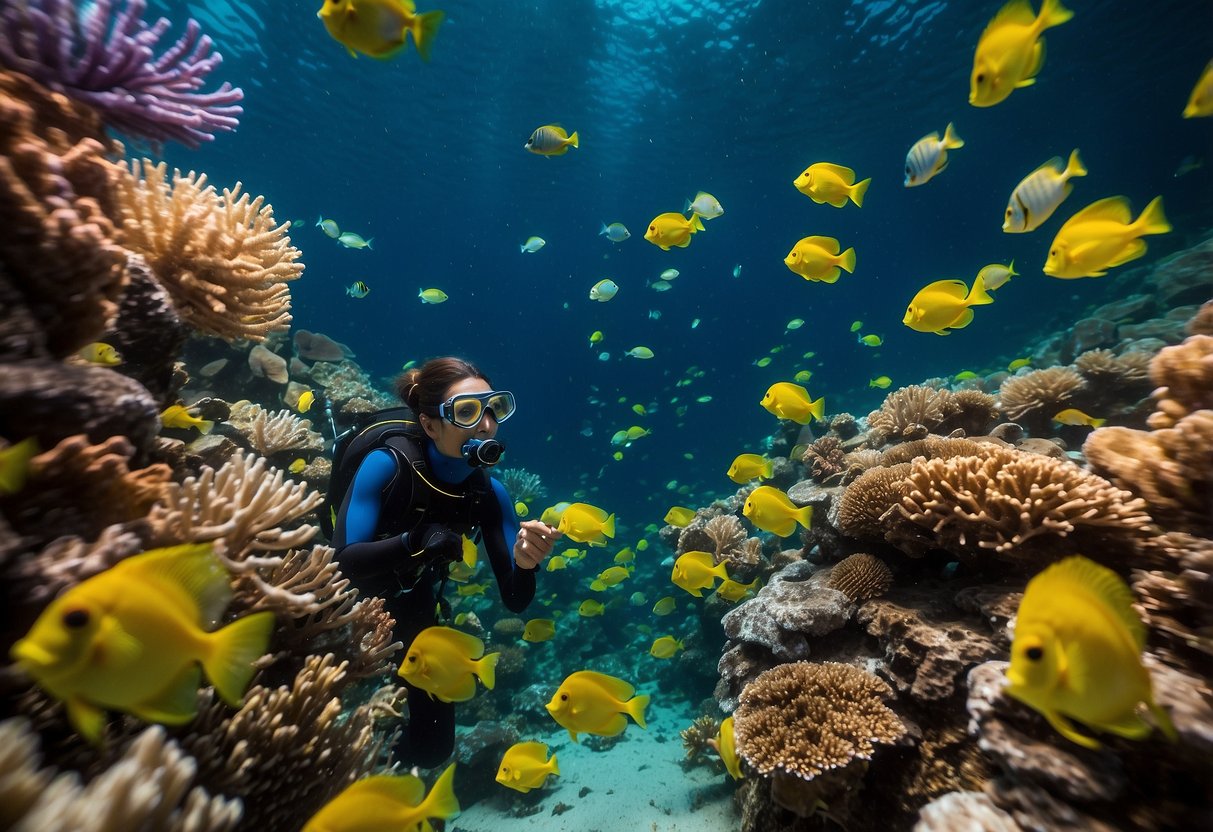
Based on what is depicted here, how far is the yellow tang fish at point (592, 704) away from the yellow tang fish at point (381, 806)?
1.36 metres

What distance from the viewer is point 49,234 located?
177 cm

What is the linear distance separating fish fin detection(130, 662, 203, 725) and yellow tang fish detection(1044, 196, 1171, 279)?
16.2ft

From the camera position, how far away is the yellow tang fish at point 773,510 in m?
5.12

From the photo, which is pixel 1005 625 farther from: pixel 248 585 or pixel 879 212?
pixel 879 212

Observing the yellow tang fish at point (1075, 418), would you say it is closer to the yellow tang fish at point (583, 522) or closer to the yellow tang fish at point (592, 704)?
the yellow tang fish at point (583, 522)

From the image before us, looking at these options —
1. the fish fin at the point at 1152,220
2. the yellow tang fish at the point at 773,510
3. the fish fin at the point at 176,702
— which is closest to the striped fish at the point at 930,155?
the fish fin at the point at 1152,220

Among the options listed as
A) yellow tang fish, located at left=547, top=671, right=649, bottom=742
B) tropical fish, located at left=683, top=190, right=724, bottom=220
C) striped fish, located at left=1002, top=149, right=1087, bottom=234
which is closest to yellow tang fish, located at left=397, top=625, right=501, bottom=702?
yellow tang fish, located at left=547, top=671, right=649, bottom=742

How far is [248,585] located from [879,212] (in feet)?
201

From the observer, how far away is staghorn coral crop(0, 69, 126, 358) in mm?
1716

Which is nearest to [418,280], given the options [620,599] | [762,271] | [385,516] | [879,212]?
[762,271]

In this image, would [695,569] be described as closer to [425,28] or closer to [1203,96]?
[425,28]

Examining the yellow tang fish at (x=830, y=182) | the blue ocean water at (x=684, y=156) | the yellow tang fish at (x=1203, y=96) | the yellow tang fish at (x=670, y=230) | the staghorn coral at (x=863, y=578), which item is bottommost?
the staghorn coral at (x=863, y=578)

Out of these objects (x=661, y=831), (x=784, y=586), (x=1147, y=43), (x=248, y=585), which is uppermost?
(x=1147, y=43)

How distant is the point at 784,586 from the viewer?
14.1 feet
